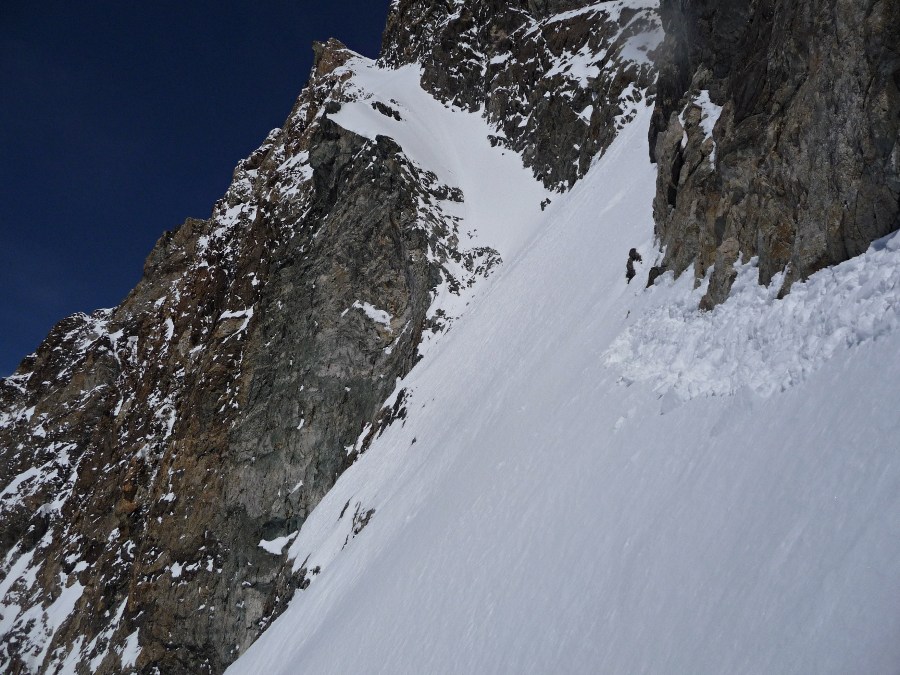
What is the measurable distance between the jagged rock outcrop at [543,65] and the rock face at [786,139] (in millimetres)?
19972

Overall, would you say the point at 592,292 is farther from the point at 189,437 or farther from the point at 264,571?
the point at 189,437

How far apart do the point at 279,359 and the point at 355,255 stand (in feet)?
23.4

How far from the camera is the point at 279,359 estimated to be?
1316 inches

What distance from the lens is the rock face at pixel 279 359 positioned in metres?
29.4

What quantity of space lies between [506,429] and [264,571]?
19738 millimetres

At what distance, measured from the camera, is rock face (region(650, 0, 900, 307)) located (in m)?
6.30

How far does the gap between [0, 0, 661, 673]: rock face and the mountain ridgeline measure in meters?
0.15

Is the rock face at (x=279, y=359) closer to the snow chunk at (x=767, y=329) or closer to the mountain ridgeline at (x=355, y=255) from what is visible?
the mountain ridgeline at (x=355, y=255)

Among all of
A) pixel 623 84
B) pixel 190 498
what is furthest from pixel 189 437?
pixel 623 84

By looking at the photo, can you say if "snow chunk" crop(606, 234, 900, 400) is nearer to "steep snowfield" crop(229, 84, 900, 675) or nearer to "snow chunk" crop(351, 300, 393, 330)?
"steep snowfield" crop(229, 84, 900, 675)

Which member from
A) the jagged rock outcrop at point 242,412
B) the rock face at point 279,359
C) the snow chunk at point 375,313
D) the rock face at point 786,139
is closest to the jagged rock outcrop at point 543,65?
the rock face at point 279,359

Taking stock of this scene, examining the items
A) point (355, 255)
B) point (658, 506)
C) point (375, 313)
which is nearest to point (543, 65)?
point (355, 255)

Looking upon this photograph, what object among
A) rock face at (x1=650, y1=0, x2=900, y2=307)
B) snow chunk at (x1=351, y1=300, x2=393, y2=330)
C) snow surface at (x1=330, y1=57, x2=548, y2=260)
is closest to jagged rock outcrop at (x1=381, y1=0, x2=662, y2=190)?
snow surface at (x1=330, y1=57, x2=548, y2=260)

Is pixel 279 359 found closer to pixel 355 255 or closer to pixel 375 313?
pixel 375 313
